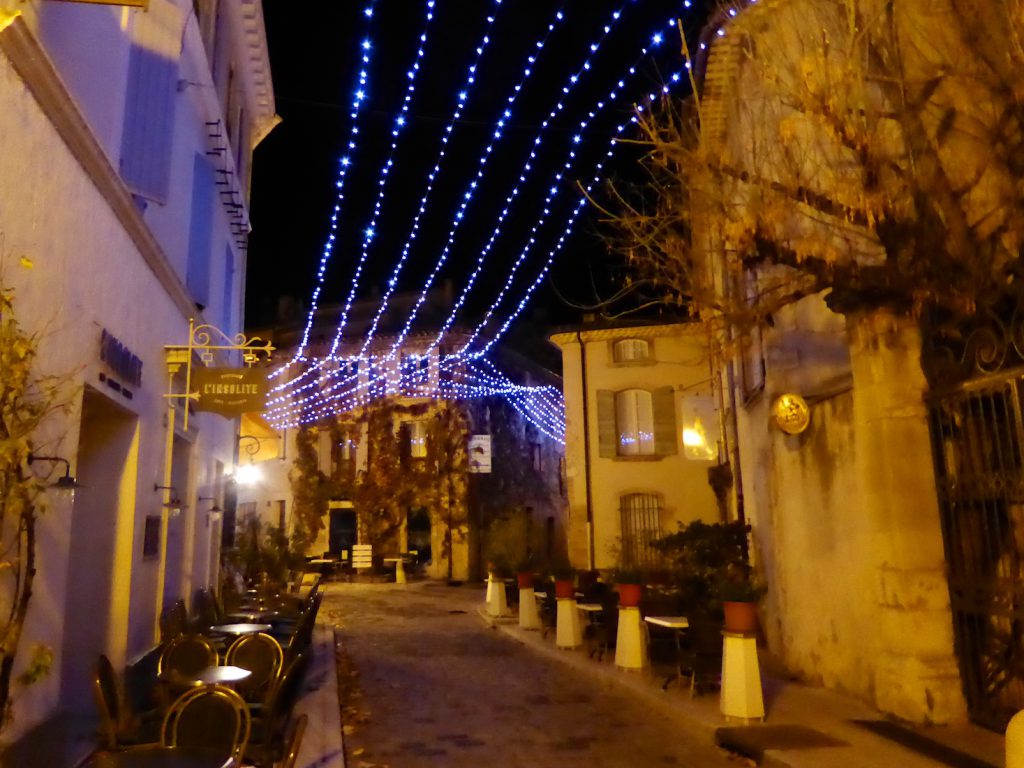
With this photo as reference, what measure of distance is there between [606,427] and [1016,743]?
19.3m

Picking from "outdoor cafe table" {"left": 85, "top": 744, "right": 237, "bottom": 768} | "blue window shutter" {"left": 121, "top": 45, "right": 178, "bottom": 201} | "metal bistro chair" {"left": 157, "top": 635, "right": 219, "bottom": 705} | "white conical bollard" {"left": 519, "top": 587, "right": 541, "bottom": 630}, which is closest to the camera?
"outdoor cafe table" {"left": 85, "top": 744, "right": 237, "bottom": 768}

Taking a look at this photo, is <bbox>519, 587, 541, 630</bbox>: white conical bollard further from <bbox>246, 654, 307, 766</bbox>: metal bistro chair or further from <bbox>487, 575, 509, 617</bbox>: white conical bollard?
<bbox>246, 654, 307, 766</bbox>: metal bistro chair

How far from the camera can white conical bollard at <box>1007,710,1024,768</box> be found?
2818mm

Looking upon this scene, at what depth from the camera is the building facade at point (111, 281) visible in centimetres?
506

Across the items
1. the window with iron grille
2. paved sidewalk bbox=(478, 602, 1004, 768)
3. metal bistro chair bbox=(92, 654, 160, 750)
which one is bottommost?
paved sidewalk bbox=(478, 602, 1004, 768)

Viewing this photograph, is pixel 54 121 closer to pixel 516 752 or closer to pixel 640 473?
pixel 516 752

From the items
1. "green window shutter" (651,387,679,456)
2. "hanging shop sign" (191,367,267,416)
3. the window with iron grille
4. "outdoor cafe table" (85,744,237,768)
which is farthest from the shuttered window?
the window with iron grille

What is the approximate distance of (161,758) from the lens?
3670mm

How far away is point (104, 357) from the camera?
6.52 metres

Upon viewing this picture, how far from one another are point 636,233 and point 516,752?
15.0ft

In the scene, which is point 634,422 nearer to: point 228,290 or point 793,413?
point 228,290

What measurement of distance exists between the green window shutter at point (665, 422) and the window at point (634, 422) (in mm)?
→ 187

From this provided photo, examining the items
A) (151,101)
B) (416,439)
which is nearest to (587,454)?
(416,439)

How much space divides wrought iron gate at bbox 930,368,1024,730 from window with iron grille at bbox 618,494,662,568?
47.7 feet
